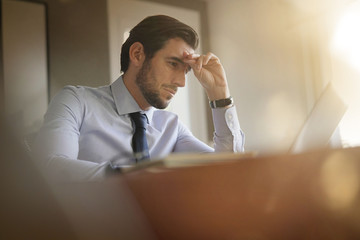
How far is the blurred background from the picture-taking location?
226 centimetres

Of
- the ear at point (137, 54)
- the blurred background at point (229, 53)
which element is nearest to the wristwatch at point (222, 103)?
the ear at point (137, 54)

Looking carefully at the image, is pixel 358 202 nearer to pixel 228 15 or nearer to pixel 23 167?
pixel 23 167

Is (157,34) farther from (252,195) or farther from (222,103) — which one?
(252,195)

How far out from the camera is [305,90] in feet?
8.52

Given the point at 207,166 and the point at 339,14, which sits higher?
the point at 339,14

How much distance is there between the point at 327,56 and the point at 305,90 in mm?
269

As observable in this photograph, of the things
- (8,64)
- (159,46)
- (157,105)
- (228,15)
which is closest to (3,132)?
(157,105)

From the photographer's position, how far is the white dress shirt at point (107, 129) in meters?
1.15

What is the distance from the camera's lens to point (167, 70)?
1.62m

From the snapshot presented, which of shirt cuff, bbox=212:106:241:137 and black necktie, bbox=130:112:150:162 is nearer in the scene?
black necktie, bbox=130:112:150:162

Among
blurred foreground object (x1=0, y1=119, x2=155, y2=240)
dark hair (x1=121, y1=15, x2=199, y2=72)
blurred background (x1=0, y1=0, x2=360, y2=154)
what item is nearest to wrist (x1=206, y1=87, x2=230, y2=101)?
dark hair (x1=121, y1=15, x2=199, y2=72)

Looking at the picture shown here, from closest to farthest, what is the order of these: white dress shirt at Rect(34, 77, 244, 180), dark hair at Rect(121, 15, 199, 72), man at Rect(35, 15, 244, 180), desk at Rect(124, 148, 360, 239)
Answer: desk at Rect(124, 148, 360, 239), white dress shirt at Rect(34, 77, 244, 180), man at Rect(35, 15, 244, 180), dark hair at Rect(121, 15, 199, 72)

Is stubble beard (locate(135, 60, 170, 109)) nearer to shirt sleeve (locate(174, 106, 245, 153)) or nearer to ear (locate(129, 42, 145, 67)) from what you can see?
ear (locate(129, 42, 145, 67))

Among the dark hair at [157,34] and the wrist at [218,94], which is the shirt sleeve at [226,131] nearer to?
the wrist at [218,94]
